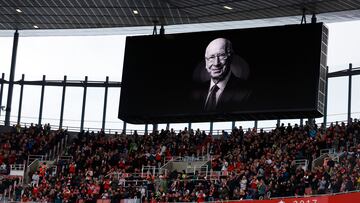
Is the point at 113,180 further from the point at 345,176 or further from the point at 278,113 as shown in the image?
the point at 345,176

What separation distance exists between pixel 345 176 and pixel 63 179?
57.0 feet

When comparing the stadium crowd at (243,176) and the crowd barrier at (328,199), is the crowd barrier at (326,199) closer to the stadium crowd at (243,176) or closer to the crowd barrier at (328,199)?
the crowd barrier at (328,199)

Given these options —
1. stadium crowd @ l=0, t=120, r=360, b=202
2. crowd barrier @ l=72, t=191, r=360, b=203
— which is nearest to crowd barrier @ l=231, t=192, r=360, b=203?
crowd barrier @ l=72, t=191, r=360, b=203

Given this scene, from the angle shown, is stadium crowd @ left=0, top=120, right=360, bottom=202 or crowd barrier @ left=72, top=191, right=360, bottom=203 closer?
crowd barrier @ left=72, top=191, right=360, bottom=203

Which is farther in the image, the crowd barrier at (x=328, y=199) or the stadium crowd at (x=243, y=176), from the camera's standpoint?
the stadium crowd at (x=243, y=176)

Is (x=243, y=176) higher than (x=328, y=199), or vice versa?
(x=243, y=176)

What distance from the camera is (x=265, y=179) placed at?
41594mm

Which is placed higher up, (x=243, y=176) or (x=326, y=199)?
(x=243, y=176)

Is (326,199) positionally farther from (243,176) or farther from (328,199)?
(243,176)

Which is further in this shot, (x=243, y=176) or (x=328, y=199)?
(x=243, y=176)

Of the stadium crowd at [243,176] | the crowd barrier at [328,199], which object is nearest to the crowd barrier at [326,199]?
the crowd barrier at [328,199]

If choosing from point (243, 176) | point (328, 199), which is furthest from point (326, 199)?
point (243, 176)

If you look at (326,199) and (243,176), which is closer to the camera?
(326,199)

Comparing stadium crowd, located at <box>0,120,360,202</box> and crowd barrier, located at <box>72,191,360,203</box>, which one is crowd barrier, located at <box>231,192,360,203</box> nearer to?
crowd barrier, located at <box>72,191,360,203</box>
